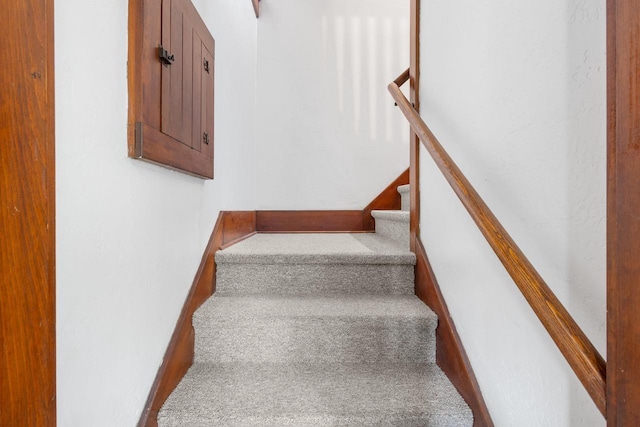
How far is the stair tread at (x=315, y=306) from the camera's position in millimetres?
1223

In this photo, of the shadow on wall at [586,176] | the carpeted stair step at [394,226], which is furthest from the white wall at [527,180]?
the carpeted stair step at [394,226]

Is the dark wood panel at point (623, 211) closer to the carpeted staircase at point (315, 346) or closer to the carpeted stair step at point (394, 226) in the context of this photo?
the carpeted staircase at point (315, 346)

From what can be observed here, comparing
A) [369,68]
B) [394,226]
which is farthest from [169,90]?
[369,68]

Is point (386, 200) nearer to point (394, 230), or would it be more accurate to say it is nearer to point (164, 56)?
point (394, 230)

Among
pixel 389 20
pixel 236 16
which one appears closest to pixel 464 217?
pixel 236 16

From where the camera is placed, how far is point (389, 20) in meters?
2.56

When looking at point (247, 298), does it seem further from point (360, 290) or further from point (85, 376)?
point (85, 376)

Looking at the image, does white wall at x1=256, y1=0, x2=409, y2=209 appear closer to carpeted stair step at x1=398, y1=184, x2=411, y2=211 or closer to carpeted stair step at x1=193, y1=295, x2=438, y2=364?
carpeted stair step at x1=398, y1=184, x2=411, y2=211

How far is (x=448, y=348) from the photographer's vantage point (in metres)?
1.10

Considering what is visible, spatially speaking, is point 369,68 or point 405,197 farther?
point 369,68

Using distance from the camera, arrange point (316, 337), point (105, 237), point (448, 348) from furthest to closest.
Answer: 1. point (316, 337)
2. point (448, 348)
3. point (105, 237)

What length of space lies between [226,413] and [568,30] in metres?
1.18

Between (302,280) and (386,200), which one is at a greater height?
(386,200)

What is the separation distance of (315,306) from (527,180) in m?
0.84
